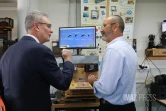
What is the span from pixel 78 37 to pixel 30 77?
140cm

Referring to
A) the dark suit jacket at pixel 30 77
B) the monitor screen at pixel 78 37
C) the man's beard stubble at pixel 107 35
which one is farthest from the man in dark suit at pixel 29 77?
the monitor screen at pixel 78 37

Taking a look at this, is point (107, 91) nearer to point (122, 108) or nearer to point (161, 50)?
point (122, 108)

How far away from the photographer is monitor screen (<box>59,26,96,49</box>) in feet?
8.77

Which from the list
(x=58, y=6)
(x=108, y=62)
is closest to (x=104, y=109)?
(x=108, y=62)

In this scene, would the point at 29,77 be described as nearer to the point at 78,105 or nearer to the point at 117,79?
the point at 117,79

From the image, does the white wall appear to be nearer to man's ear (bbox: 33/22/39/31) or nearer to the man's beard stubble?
the man's beard stubble

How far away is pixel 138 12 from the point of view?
3.55 meters

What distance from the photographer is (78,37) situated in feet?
8.81

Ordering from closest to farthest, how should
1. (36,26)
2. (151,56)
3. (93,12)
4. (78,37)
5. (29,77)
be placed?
(29,77) → (36,26) → (78,37) → (93,12) → (151,56)

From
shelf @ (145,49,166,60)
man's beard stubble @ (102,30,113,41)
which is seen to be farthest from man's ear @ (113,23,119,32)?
shelf @ (145,49,166,60)

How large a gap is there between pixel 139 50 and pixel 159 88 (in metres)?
0.74

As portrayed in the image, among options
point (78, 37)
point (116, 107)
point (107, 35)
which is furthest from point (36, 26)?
point (78, 37)

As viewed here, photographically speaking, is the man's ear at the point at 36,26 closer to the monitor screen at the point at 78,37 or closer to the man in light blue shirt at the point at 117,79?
the man in light blue shirt at the point at 117,79

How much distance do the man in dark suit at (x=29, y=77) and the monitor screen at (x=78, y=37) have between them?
1243mm
